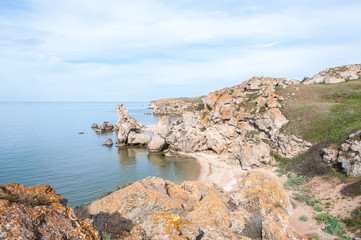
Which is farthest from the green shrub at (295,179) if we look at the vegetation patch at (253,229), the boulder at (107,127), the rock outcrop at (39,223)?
the boulder at (107,127)

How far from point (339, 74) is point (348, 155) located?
44030mm

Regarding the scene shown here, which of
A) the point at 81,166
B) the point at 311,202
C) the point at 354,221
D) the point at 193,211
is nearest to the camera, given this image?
the point at 193,211

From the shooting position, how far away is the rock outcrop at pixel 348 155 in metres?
20.4

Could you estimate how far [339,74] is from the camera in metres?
55.1

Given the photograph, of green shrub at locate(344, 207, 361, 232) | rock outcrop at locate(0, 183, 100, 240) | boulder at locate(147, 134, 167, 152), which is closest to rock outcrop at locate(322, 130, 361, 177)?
green shrub at locate(344, 207, 361, 232)

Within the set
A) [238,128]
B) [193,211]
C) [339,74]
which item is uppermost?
[339,74]

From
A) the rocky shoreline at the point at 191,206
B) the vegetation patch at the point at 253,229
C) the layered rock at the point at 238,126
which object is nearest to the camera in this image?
the rocky shoreline at the point at 191,206

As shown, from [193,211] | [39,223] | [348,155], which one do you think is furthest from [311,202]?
[39,223]

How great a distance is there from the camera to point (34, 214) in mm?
3877

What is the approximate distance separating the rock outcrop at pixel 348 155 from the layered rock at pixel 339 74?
123 feet

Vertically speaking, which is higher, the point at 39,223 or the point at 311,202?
the point at 39,223

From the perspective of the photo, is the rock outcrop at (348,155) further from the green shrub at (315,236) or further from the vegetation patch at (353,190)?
the green shrub at (315,236)

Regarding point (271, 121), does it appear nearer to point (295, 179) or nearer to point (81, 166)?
point (295, 179)

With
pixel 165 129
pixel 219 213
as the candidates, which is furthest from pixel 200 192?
pixel 165 129
